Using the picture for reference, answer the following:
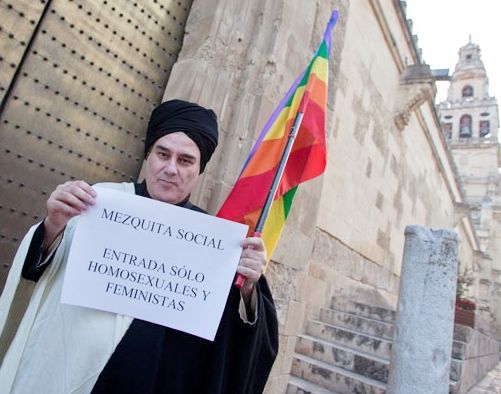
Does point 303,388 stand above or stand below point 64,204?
below

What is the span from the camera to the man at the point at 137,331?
3.14 feet

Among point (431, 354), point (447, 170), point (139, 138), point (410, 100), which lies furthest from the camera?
point (447, 170)

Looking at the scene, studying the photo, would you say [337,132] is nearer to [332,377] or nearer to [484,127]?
[332,377]

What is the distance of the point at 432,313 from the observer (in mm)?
2512

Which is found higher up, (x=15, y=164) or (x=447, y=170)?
(x=447, y=170)

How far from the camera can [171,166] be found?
1.12 metres

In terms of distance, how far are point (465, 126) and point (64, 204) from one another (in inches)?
1654

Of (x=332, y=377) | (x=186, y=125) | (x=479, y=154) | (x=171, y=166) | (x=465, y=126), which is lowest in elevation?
(x=332, y=377)

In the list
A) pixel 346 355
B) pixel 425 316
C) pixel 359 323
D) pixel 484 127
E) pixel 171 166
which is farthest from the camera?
pixel 484 127

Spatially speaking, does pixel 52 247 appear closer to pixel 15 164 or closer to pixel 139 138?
pixel 15 164

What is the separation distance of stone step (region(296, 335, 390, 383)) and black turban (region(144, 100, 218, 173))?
3324mm

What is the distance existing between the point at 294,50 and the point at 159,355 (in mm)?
2912

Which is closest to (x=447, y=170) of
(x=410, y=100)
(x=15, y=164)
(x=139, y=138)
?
(x=410, y=100)

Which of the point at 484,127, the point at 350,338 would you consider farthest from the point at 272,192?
the point at 484,127
